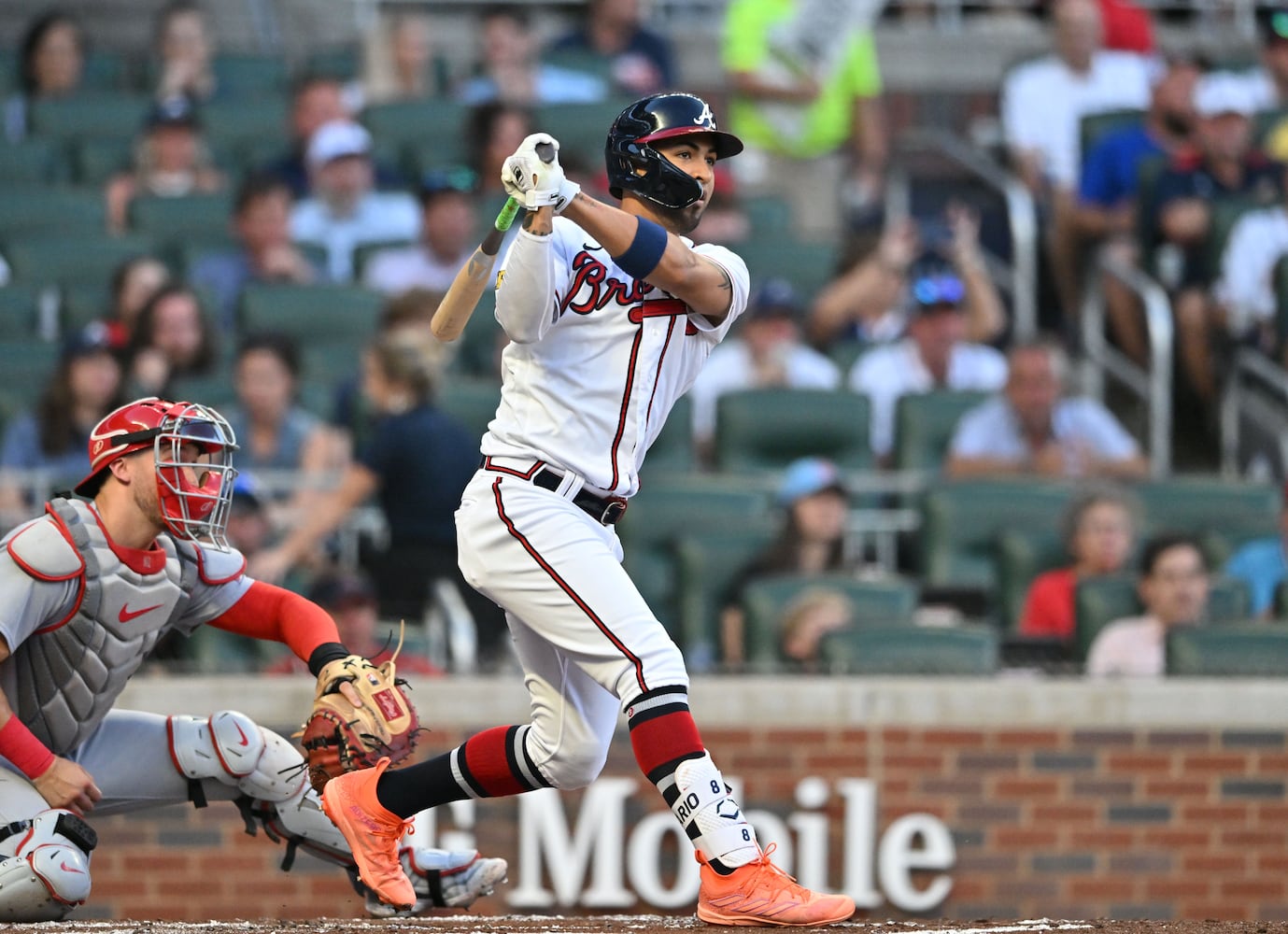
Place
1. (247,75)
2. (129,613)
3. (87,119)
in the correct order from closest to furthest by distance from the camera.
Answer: (129,613) → (87,119) → (247,75)

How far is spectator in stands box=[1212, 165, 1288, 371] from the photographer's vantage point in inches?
344

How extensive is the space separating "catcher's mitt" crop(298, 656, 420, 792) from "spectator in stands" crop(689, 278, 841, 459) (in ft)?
12.9

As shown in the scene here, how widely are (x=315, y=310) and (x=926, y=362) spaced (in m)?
2.58

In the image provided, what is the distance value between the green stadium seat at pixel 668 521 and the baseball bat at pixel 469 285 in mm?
2979

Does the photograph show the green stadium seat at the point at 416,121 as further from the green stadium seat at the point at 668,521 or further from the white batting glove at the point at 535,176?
the white batting glove at the point at 535,176

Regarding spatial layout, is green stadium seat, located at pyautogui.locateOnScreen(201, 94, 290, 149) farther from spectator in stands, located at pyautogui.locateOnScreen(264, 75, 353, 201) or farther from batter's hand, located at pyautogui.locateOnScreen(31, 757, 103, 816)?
batter's hand, located at pyautogui.locateOnScreen(31, 757, 103, 816)

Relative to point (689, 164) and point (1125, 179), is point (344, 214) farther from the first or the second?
point (689, 164)

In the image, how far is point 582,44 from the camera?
1076 centimetres

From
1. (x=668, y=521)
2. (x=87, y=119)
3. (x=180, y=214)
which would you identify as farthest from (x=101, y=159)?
(x=668, y=521)

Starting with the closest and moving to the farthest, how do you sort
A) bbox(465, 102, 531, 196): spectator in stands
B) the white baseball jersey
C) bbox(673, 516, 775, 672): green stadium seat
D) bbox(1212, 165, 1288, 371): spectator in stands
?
→ 1. the white baseball jersey
2. bbox(673, 516, 775, 672): green stadium seat
3. bbox(1212, 165, 1288, 371): spectator in stands
4. bbox(465, 102, 531, 196): spectator in stands

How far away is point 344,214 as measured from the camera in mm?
9273

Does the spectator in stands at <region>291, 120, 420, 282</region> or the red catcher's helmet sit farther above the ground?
the spectator in stands at <region>291, 120, 420, 282</region>

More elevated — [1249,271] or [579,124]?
[579,124]

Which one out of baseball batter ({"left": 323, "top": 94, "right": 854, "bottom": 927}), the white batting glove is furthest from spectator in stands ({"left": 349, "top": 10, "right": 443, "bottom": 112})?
the white batting glove
